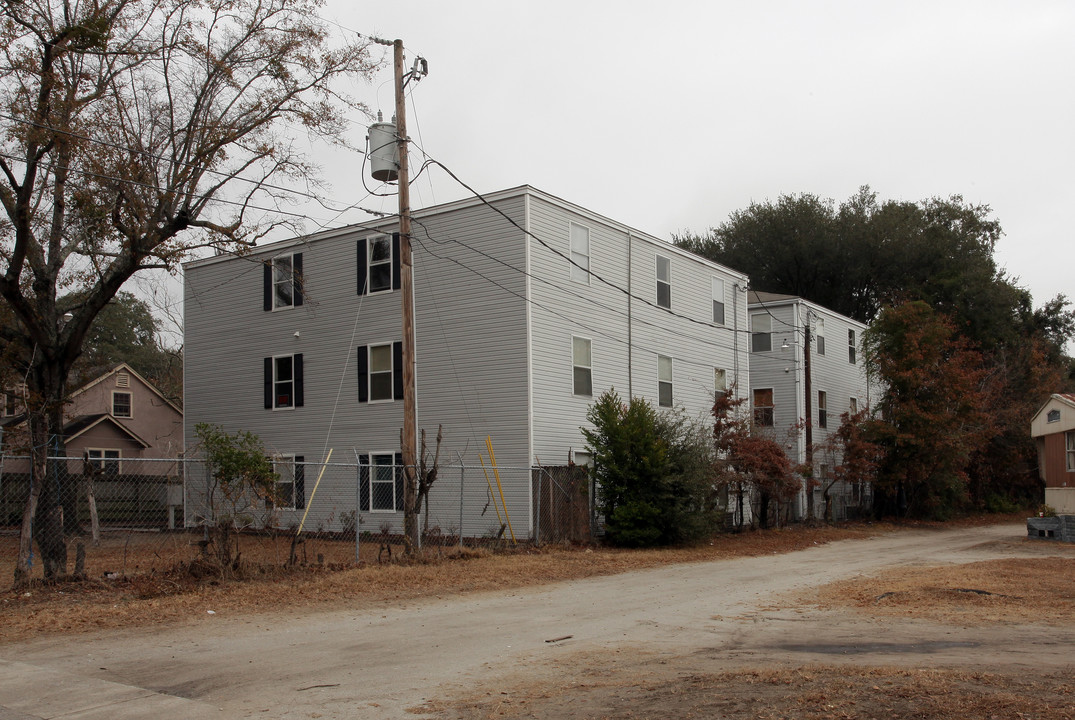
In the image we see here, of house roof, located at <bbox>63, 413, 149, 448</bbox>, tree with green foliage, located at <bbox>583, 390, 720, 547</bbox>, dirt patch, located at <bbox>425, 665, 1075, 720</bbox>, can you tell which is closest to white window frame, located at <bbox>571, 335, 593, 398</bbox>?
tree with green foliage, located at <bbox>583, 390, 720, 547</bbox>

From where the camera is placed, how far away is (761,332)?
33969 mm

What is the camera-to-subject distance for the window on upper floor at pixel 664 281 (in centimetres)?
2683

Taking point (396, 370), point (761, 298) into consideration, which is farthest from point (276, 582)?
point (761, 298)

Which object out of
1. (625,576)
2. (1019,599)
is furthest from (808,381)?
(1019,599)

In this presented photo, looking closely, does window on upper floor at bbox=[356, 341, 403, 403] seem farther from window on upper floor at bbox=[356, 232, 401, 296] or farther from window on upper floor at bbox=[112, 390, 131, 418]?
window on upper floor at bbox=[112, 390, 131, 418]

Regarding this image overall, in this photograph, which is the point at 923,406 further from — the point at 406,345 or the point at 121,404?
the point at 121,404

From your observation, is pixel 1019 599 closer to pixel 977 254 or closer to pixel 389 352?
pixel 389 352

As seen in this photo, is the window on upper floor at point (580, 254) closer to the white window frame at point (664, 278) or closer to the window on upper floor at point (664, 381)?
the white window frame at point (664, 278)

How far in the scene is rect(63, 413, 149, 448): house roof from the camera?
32562mm

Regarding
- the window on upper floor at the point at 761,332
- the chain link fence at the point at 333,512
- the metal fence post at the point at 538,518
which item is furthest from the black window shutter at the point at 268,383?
the window on upper floor at the point at 761,332

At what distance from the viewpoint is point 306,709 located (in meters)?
6.88

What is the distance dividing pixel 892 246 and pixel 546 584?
41.1 meters

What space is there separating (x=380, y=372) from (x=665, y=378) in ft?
27.3

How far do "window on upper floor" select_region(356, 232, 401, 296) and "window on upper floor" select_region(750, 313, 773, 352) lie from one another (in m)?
15.2
